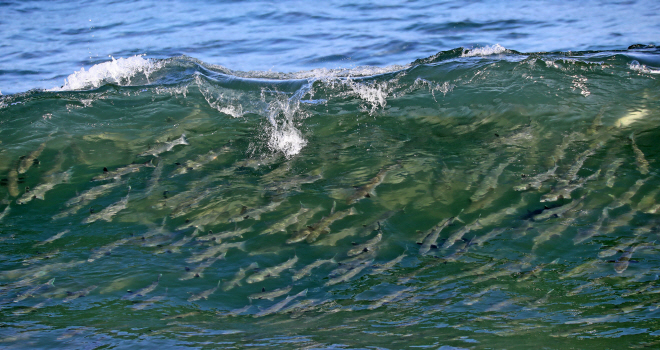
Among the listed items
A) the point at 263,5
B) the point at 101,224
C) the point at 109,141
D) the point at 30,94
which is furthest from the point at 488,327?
the point at 263,5

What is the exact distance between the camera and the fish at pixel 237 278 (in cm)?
394

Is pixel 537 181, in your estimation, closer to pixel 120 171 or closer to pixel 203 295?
pixel 203 295

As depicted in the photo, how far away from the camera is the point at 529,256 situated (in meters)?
4.11

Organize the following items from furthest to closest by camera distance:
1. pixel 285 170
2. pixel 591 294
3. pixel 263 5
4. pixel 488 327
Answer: pixel 263 5 → pixel 285 170 → pixel 591 294 → pixel 488 327

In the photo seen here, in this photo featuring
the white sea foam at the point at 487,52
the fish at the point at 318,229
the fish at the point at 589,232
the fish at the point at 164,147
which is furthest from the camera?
the white sea foam at the point at 487,52

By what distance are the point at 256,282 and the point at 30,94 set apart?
474 cm

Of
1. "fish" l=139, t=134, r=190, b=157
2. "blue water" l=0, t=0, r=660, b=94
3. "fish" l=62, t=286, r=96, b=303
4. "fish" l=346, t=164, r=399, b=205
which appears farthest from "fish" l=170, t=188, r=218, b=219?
"blue water" l=0, t=0, r=660, b=94

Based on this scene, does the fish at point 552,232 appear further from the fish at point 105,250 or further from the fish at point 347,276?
the fish at point 105,250

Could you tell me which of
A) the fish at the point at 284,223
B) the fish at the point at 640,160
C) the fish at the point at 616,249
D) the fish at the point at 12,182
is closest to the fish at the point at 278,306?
the fish at the point at 284,223

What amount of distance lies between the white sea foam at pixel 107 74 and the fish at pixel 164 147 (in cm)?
166

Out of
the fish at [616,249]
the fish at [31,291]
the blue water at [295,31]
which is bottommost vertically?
the fish at [616,249]

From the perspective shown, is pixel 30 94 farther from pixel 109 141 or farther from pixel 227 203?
pixel 227 203

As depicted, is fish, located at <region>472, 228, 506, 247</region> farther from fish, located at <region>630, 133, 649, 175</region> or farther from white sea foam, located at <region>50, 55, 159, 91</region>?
white sea foam, located at <region>50, 55, 159, 91</region>

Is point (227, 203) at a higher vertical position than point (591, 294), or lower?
higher
